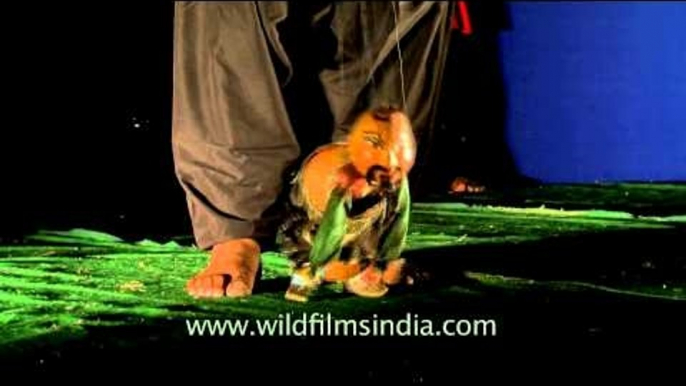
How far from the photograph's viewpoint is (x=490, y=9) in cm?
375

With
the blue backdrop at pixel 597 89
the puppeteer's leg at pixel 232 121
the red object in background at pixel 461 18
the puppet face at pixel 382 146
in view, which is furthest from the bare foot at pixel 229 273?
the blue backdrop at pixel 597 89

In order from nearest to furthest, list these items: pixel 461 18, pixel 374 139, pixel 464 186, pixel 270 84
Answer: pixel 374 139, pixel 270 84, pixel 461 18, pixel 464 186

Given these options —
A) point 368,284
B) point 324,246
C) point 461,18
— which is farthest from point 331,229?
point 461,18

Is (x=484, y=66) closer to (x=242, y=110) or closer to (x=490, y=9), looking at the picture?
(x=490, y=9)

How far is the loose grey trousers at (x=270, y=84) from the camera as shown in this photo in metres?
1.70

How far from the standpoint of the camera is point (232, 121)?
5.64 feet

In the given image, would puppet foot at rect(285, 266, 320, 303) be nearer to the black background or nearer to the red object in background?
the red object in background

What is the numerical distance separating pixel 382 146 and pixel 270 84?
36 centimetres

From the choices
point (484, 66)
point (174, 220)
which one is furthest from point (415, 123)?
point (484, 66)

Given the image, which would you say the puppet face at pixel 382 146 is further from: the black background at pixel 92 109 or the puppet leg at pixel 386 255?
the black background at pixel 92 109

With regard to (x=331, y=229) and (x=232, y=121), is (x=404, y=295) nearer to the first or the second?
(x=331, y=229)

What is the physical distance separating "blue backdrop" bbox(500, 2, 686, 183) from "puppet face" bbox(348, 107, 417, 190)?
235 centimetres

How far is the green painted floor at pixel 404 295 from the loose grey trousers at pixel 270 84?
0.58 feet

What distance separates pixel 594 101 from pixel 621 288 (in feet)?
7.07
